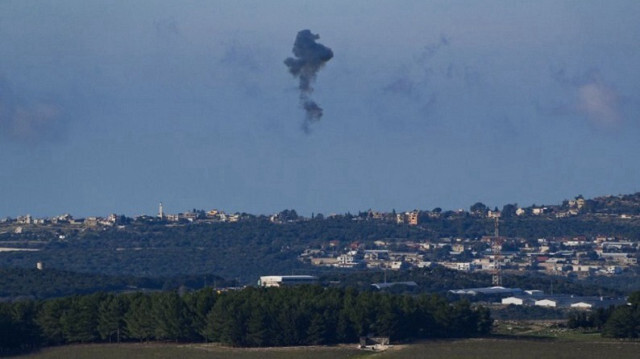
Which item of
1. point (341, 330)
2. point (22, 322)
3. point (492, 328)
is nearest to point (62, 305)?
point (22, 322)

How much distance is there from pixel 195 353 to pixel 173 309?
1038 centimetres

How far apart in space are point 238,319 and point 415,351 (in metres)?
13.5

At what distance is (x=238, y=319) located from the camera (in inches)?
4505

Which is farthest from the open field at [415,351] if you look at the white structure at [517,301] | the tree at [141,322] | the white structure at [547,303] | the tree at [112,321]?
the white structure at [517,301]

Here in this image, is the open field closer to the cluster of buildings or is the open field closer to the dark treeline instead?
the dark treeline

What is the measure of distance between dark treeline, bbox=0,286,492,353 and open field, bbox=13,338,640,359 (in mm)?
2785

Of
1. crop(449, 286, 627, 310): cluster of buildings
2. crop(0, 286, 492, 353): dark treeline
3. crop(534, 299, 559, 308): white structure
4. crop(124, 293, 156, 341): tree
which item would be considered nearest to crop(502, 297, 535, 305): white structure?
crop(449, 286, 627, 310): cluster of buildings

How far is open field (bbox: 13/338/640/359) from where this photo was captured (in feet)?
340

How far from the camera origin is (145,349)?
369ft

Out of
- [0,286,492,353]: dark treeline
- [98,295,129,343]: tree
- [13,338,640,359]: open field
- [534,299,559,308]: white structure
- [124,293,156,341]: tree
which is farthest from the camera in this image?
[534,299,559,308]: white structure

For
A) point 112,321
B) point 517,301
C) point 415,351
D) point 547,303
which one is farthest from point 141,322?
point 517,301

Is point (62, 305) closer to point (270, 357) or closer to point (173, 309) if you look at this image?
point (173, 309)

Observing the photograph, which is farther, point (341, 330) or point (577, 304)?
point (577, 304)

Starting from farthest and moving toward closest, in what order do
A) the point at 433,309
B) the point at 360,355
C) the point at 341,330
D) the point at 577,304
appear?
the point at 577,304 < the point at 433,309 < the point at 341,330 < the point at 360,355
